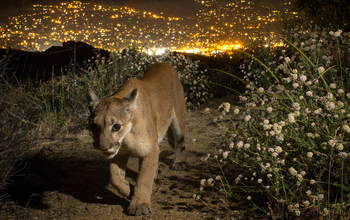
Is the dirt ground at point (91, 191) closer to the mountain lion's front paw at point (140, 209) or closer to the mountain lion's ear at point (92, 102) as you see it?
the mountain lion's front paw at point (140, 209)

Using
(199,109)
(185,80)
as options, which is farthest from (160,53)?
(199,109)

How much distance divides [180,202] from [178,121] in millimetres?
1512

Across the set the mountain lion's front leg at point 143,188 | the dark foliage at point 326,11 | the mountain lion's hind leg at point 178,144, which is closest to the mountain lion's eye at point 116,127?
the mountain lion's front leg at point 143,188

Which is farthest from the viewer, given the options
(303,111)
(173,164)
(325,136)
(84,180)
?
(173,164)

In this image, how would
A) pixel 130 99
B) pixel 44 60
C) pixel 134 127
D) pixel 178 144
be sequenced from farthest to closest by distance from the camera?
1. pixel 44 60
2. pixel 178 144
3. pixel 134 127
4. pixel 130 99

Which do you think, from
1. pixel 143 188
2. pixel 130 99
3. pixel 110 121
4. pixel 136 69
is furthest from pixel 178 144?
pixel 136 69

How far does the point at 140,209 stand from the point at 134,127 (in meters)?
0.88

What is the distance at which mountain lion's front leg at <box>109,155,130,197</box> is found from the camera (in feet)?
10.9

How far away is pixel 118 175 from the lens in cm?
336

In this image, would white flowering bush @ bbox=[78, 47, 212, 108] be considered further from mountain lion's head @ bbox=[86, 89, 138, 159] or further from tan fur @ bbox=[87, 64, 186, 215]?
mountain lion's head @ bbox=[86, 89, 138, 159]

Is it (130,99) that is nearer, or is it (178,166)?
(130,99)

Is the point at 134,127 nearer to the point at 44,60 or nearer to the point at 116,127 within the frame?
the point at 116,127

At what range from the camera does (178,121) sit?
15.4ft

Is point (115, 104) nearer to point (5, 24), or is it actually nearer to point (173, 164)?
point (173, 164)
